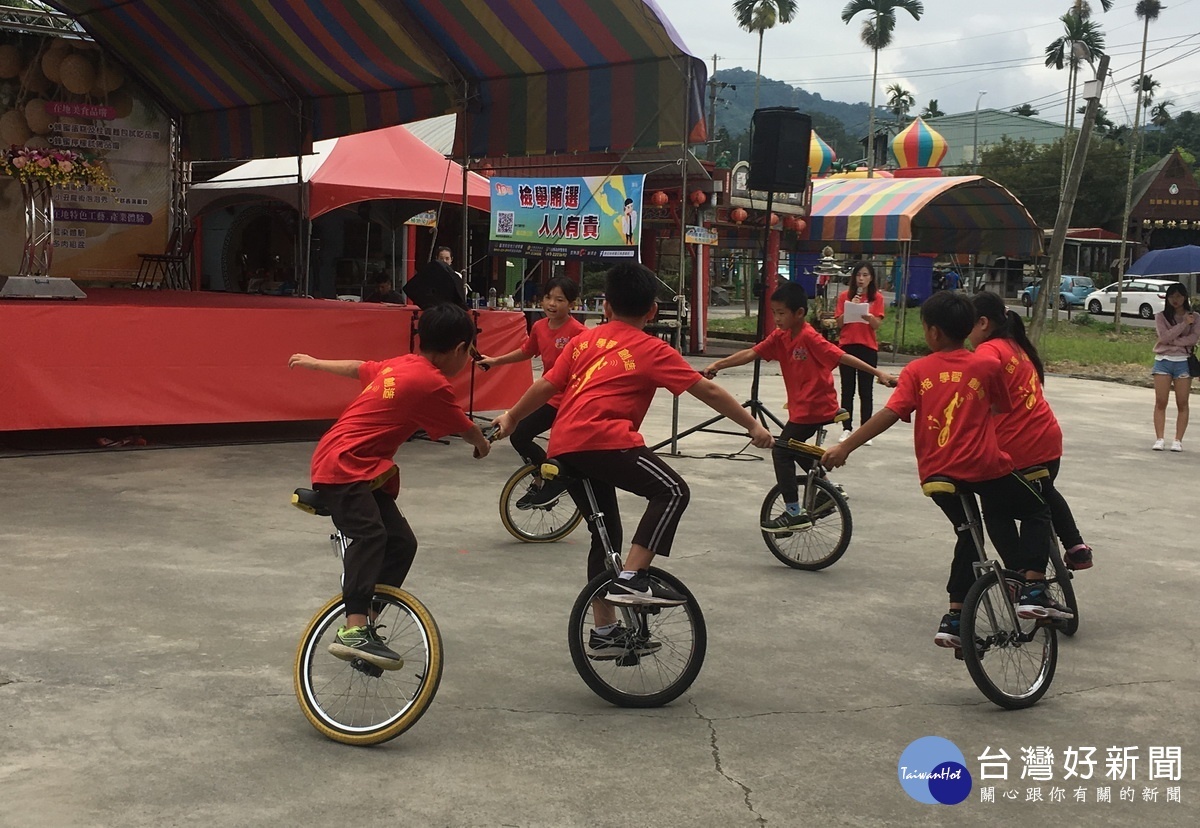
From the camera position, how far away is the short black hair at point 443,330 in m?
4.49

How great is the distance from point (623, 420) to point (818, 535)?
2.68 meters

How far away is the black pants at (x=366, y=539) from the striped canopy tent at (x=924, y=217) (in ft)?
64.9

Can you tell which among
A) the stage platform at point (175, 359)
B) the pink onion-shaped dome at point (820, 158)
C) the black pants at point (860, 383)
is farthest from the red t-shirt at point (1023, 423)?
the pink onion-shaped dome at point (820, 158)

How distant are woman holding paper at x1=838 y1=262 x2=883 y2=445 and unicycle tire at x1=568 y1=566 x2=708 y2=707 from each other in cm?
711

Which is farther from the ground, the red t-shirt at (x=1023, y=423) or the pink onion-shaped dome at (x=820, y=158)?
the pink onion-shaped dome at (x=820, y=158)

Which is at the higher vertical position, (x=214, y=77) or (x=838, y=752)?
(x=214, y=77)

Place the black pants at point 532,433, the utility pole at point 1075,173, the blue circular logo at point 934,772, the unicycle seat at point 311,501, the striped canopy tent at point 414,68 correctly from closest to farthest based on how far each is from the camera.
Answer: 1. the blue circular logo at point 934,772
2. the unicycle seat at point 311,501
3. the black pants at point 532,433
4. the striped canopy tent at point 414,68
5. the utility pole at point 1075,173

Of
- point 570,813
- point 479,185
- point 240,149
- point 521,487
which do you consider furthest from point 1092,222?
point 570,813

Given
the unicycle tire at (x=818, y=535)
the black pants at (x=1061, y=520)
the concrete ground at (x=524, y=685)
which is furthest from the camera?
the unicycle tire at (x=818, y=535)

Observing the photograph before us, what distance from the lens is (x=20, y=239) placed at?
16500 mm

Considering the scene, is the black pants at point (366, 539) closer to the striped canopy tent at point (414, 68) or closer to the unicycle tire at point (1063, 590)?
the unicycle tire at point (1063, 590)

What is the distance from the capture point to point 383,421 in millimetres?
4422

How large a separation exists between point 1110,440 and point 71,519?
1024 cm

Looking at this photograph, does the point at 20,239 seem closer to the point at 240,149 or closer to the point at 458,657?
the point at 240,149
